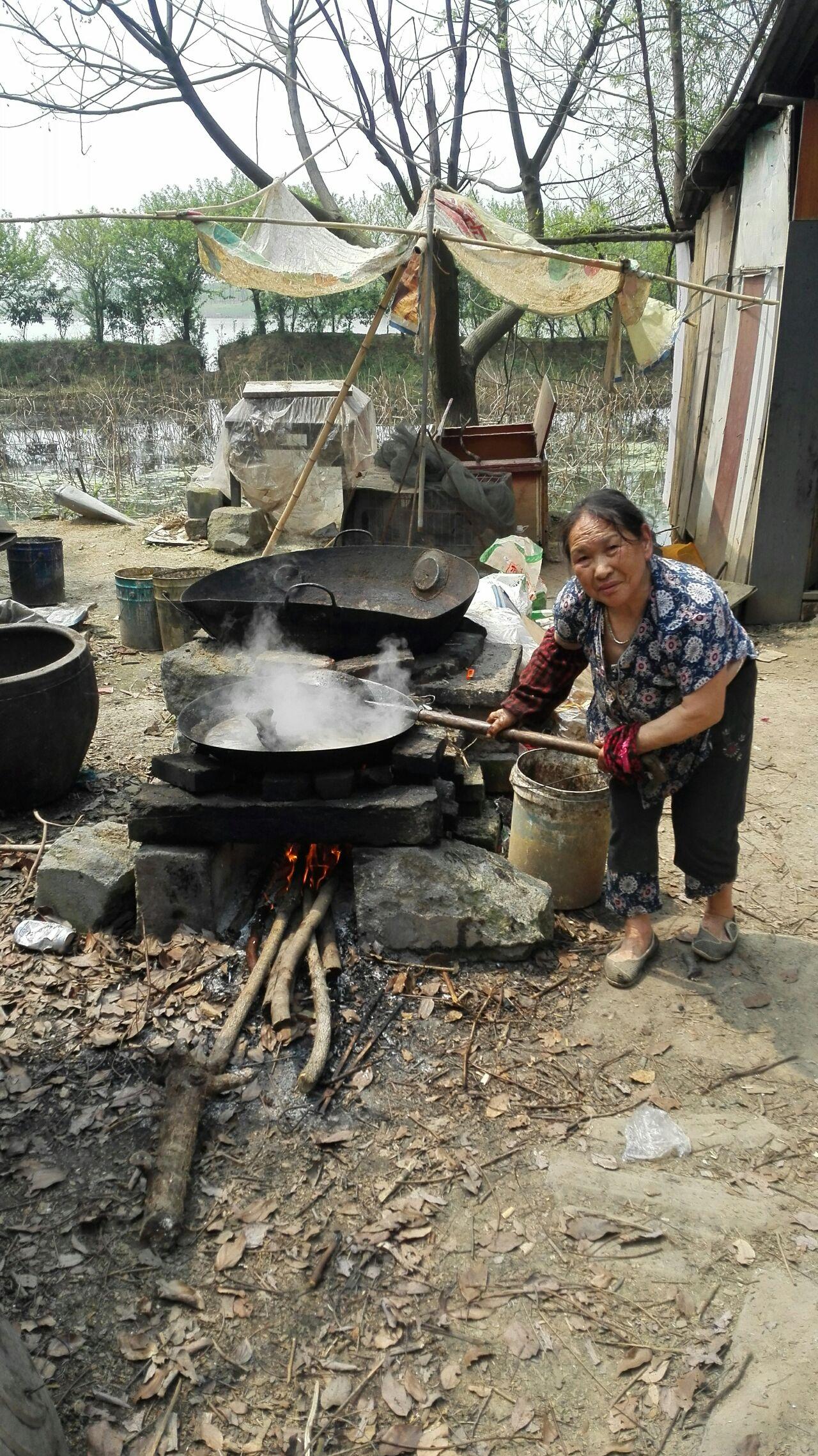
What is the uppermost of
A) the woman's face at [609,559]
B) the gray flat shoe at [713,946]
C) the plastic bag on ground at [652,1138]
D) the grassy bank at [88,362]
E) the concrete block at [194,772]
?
the grassy bank at [88,362]

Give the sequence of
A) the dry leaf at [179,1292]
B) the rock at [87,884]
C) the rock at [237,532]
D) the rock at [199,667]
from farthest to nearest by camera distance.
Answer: the rock at [237,532]
the rock at [199,667]
the rock at [87,884]
the dry leaf at [179,1292]

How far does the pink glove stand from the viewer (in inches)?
119

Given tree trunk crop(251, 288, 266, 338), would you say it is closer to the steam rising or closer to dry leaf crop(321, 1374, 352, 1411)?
the steam rising

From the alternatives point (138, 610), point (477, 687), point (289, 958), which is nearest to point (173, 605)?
point (138, 610)

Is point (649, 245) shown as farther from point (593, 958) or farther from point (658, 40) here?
point (593, 958)

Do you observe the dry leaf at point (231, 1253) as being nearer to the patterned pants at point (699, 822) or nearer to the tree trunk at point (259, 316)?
the patterned pants at point (699, 822)

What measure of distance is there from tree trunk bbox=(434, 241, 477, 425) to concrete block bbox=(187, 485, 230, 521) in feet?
10.6

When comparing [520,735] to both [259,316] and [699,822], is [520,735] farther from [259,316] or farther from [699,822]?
[259,316]

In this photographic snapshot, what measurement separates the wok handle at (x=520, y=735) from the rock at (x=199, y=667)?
1.29m

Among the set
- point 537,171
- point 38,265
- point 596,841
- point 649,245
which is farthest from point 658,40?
point 38,265

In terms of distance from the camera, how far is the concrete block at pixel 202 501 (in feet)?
36.2

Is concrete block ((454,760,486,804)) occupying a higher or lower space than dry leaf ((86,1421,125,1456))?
higher

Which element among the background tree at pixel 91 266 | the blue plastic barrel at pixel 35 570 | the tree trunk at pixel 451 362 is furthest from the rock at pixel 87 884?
the background tree at pixel 91 266

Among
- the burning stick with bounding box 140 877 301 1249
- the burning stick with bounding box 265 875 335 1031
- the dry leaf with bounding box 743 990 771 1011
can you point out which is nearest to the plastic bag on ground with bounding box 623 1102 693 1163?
the dry leaf with bounding box 743 990 771 1011
